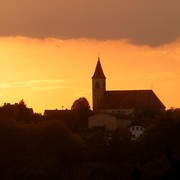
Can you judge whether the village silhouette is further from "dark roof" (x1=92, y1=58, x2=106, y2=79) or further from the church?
"dark roof" (x1=92, y1=58, x2=106, y2=79)

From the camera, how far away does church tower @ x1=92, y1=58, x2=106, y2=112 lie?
172125 mm

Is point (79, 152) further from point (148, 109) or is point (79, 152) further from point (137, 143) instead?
point (148, 109)

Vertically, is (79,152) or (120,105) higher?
(120,105)

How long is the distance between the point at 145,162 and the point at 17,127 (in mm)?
13850

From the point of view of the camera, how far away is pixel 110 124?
138 m

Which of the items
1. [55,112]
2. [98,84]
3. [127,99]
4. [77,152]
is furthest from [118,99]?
[77,152]

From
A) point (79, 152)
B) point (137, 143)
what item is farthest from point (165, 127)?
point (79, 152)

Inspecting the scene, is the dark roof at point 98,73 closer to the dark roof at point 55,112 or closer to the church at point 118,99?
the church at point 118,99

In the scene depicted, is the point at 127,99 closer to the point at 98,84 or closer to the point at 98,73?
the point at 98,84

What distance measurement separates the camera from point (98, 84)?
17512 cm

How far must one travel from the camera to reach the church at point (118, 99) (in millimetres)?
159375

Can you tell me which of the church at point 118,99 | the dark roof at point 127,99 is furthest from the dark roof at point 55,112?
the dark roof at point 127,99

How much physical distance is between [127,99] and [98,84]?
9.68 m

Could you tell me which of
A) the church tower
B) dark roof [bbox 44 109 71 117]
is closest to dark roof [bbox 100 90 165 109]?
the church tower
